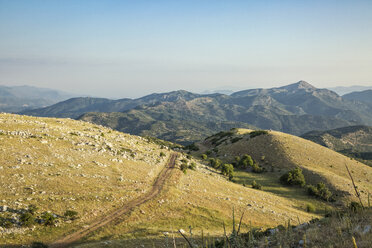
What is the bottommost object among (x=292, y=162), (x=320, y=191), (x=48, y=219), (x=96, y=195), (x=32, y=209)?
(x=320, y=191)

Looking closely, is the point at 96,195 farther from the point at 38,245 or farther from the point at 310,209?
the point at 310,209

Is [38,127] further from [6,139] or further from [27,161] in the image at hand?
[27,161]

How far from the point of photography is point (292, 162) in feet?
226

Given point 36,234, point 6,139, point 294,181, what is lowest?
point 294,181

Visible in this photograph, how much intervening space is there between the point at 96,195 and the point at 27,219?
7920 mm

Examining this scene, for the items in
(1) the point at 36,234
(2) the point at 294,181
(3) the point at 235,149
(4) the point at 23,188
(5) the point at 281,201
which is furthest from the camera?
(3) the point at 235,149

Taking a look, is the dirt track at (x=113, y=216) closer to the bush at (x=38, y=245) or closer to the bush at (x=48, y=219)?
the bush at (x=38, y=245)

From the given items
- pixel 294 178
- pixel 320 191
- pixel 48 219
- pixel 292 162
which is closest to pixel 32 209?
pixel 48 219

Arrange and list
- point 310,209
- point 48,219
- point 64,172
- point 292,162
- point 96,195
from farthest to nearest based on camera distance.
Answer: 1. point 292,162
2. point 310,209
3. point 64,172
4. point 96,195
5. point 48,219

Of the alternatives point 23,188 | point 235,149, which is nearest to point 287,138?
point 235,149

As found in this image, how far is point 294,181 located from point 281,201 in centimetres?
1507

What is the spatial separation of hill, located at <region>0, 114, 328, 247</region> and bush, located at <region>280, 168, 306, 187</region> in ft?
29.0

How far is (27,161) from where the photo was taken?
1241 inches

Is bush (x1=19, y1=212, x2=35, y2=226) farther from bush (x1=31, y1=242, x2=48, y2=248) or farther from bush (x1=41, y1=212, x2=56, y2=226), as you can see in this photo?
bush (x1=31, y1=242, x2=48, y2=248)
